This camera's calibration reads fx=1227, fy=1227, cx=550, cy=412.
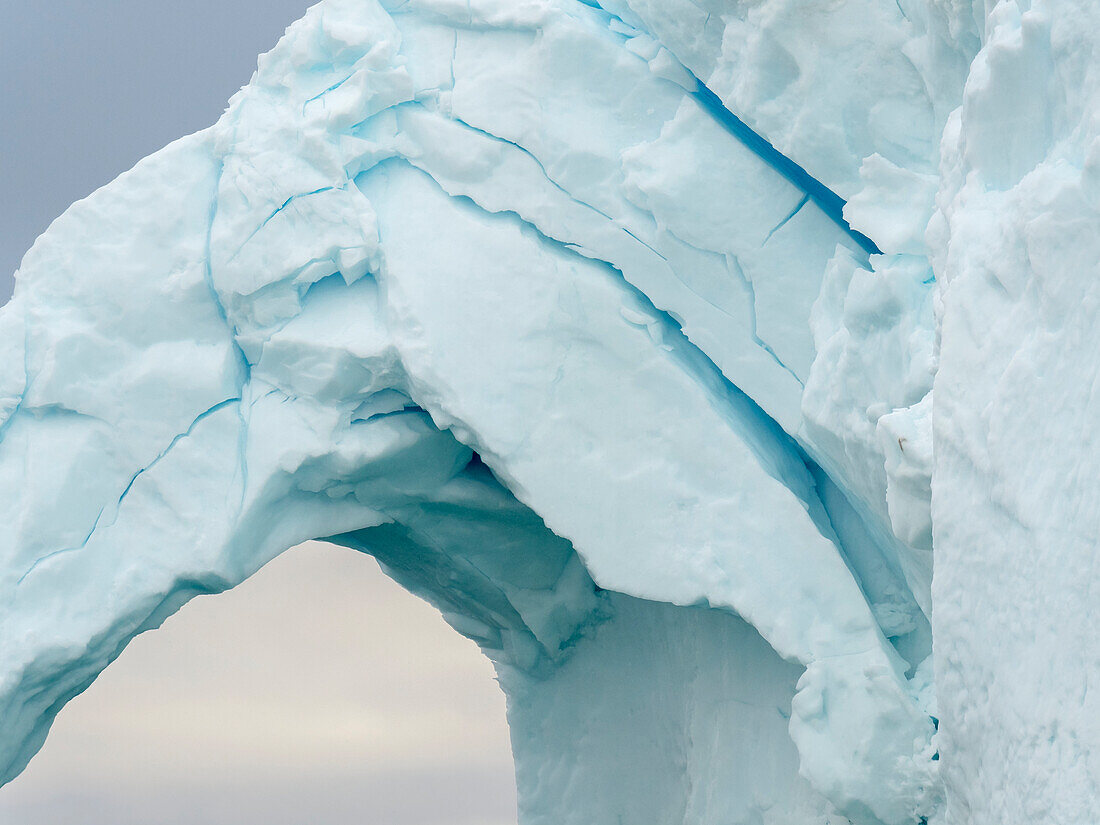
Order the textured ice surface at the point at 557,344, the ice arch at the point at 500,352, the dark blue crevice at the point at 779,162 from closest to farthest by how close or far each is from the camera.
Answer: the textured ice surface at the point at 557,344, the ice arch at the point at 500,352, the dark blue crevice at the point at 779,162

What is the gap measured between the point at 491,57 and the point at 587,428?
3.12 feet

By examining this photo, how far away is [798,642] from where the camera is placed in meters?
2.55

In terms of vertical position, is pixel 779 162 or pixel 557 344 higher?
pixel 779 162

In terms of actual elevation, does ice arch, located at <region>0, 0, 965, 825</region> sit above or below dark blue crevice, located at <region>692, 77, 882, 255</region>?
below

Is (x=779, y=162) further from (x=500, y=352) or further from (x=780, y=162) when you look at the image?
(x=500, y=352)

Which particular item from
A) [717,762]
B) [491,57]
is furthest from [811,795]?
[491,57]

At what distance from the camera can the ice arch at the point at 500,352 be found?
2.61 m

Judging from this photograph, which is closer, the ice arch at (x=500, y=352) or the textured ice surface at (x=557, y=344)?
the textured ice surface at (x=557, y=344)

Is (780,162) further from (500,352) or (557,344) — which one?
(500,352)

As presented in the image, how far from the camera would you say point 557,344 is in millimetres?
2787

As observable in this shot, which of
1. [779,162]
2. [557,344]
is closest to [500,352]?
[557,344]

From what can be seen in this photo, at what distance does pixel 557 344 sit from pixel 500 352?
131mm

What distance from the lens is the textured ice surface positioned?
248cm

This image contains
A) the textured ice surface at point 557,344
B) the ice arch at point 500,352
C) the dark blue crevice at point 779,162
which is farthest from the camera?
the dark blue crevice at point 779,162
